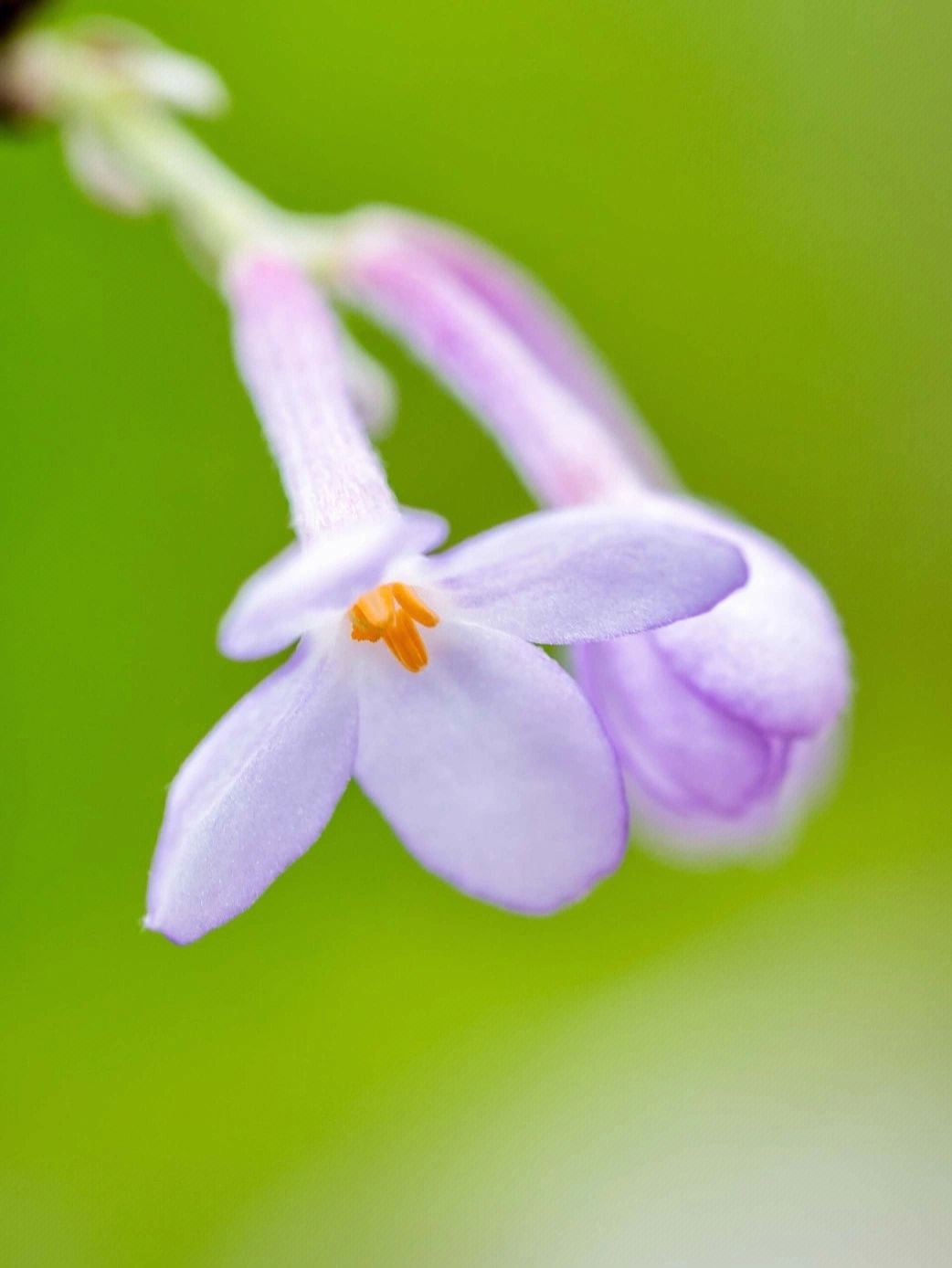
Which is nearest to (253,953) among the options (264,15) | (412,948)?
(412,948)

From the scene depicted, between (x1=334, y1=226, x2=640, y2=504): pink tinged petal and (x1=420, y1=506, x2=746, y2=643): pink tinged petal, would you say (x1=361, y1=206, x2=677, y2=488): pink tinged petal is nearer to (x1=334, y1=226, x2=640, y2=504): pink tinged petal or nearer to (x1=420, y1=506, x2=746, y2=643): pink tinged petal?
(x1=334, y1=226, x2=640, y2=504): pink tinged petal

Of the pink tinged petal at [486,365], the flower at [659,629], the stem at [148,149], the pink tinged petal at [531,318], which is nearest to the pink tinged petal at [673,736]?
the flower at [659,629]

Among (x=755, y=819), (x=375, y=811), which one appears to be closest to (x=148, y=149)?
(x=755, y=819)

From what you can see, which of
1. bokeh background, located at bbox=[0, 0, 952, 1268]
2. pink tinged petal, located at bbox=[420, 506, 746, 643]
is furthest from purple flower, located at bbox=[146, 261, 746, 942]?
bokeh background, located at bbox=[0, 0, 952, 1268]

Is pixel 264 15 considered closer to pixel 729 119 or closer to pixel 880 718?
pixel 729 119

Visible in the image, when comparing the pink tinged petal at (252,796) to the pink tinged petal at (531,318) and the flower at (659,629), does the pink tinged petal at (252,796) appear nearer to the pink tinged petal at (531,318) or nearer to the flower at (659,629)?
the flower at (659,629)

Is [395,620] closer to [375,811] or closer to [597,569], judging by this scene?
[597,569]
